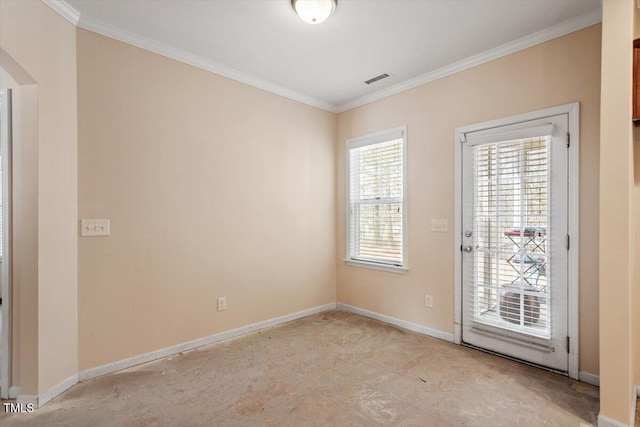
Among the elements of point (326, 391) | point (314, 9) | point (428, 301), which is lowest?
point (326, 391)

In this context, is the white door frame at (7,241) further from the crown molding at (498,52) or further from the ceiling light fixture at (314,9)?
the crown molding at (498,52)

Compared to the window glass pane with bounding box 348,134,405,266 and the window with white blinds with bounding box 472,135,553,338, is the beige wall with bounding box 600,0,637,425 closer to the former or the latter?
the window with white blinds with bounding box 472,135,553,338

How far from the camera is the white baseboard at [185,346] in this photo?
2.46 metres

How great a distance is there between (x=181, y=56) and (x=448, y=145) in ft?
8.75

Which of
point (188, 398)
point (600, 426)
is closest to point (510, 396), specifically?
point (600, 426)

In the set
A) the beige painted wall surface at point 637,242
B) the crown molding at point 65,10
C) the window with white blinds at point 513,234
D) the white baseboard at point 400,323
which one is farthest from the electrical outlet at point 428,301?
the crown molding at point 65,10

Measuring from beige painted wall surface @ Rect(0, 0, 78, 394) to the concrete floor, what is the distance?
36 centimetres

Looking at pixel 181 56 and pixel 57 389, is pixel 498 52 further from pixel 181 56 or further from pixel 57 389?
pixel 57 389

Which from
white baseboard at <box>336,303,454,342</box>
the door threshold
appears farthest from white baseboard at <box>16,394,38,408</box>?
the door threshold

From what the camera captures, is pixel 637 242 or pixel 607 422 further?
pixel 637 242

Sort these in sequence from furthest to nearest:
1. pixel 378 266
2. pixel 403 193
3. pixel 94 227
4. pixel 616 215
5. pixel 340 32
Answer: pixel 378 266 → pixel 403 193 → pixel 340 32 → pixel 94 227 → pixel 616 215

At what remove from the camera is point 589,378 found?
2.35m

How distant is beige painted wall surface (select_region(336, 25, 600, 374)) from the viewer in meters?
2.38

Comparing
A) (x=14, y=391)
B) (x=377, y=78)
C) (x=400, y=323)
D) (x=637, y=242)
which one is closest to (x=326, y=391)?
(x=400, y=323)
